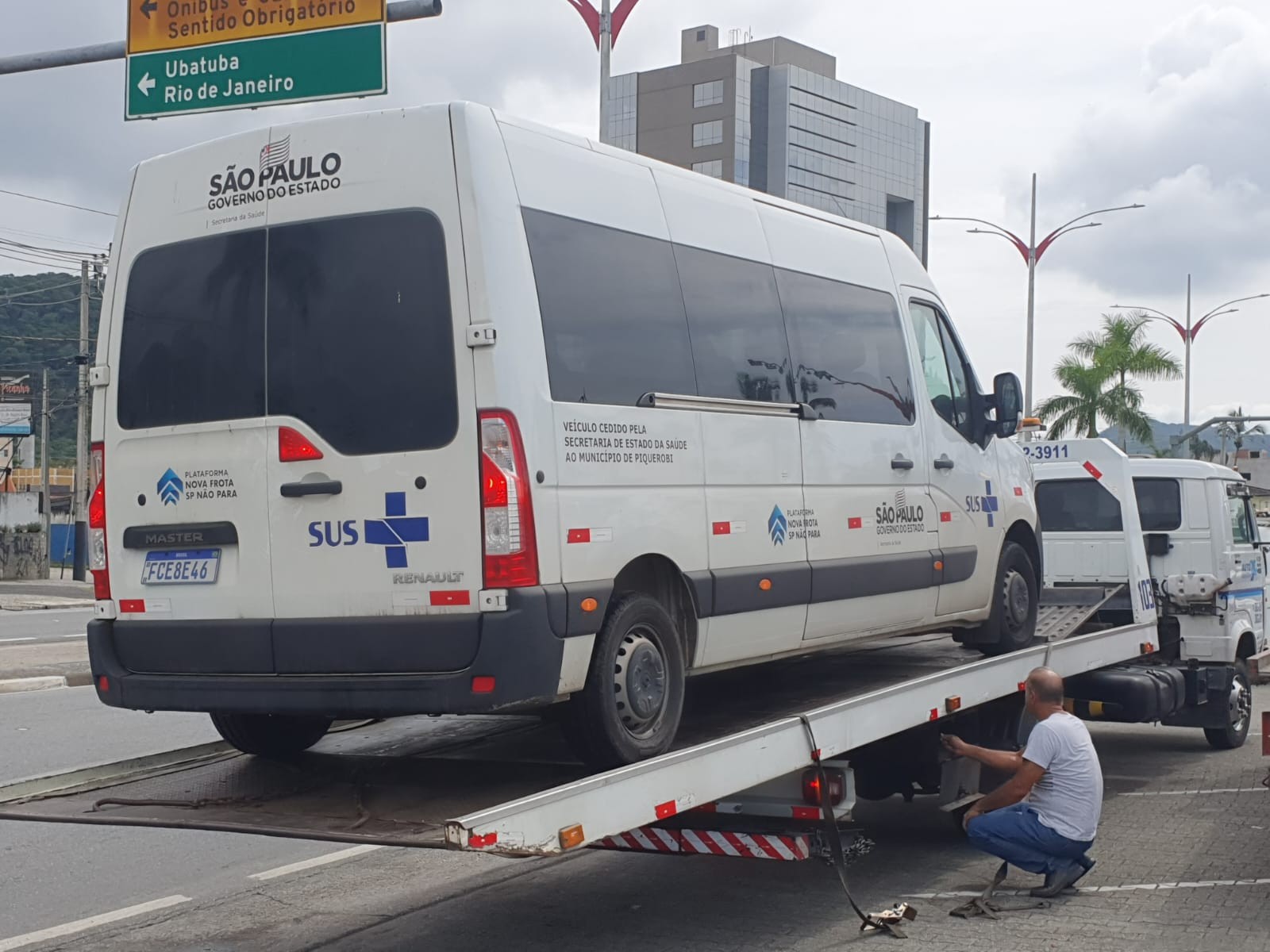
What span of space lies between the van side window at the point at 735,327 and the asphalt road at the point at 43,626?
584 inches

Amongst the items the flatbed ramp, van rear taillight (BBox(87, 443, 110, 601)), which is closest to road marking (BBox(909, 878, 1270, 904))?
the flatbed ramp

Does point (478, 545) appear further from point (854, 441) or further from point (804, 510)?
point (854, 441)

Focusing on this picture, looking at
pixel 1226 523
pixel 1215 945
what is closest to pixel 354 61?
pixel 1226 523

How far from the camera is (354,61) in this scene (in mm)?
11969

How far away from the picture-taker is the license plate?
18.9ft

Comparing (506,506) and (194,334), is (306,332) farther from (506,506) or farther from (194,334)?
(506,506)

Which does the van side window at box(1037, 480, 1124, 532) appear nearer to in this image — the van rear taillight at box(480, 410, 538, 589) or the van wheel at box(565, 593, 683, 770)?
the van wheel at box(565, 593, 683, 770)

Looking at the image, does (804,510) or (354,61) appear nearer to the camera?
(804,510)

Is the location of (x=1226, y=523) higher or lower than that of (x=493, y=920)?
higher

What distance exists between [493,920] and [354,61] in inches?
295

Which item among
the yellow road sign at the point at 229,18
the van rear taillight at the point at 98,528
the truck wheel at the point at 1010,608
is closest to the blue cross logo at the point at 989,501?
the truck wheel at the point at 1010,608

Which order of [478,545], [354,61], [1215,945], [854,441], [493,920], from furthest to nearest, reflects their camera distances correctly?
[354,61], [854,441], [493,920], [1215,945], [478,545]

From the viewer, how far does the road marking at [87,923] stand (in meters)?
6.54

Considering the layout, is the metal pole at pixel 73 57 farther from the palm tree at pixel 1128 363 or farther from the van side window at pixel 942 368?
the palm tree at pixel 1128 363
